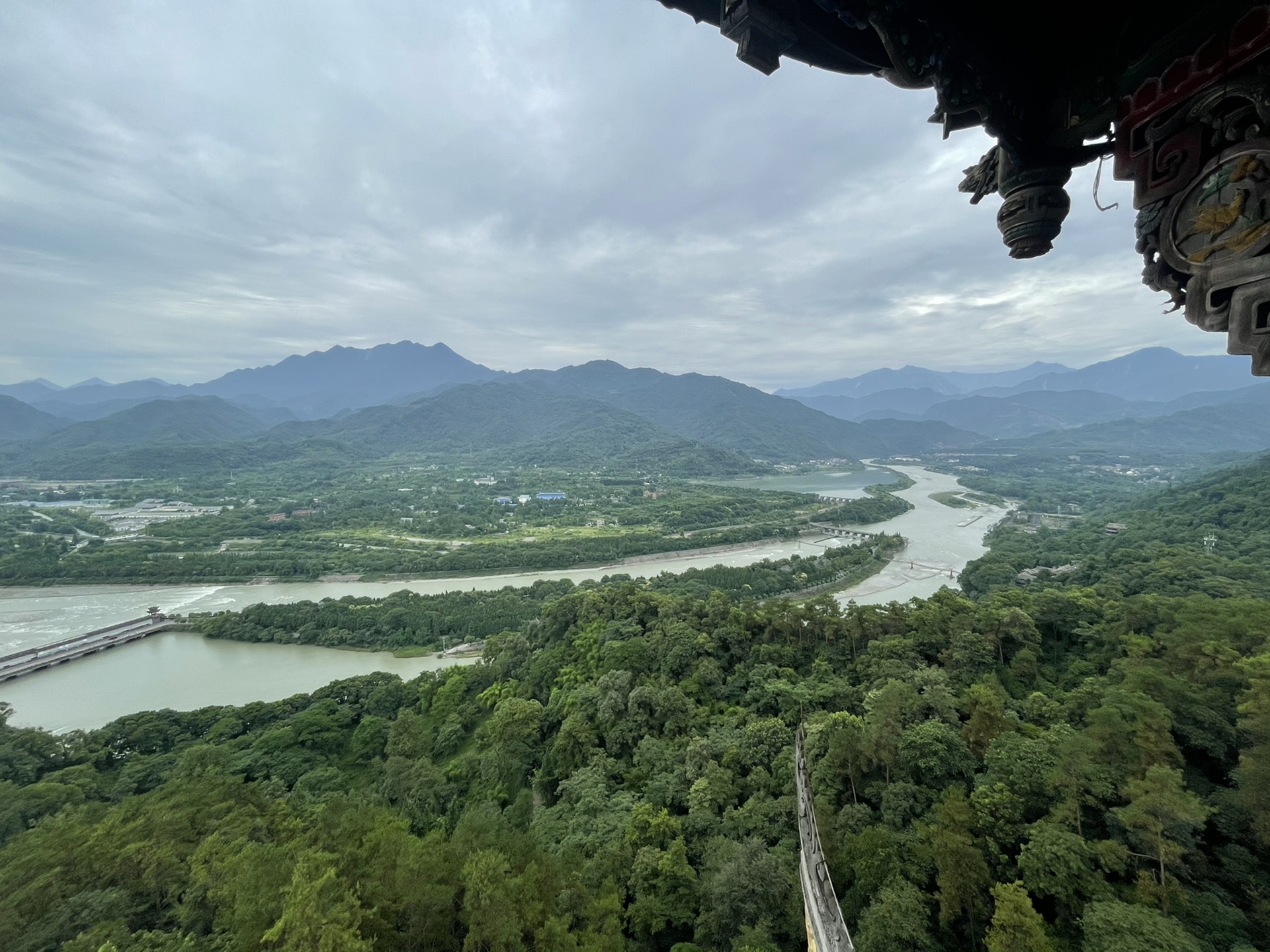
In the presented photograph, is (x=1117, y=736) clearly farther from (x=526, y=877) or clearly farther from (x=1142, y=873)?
(x=526, y=877)

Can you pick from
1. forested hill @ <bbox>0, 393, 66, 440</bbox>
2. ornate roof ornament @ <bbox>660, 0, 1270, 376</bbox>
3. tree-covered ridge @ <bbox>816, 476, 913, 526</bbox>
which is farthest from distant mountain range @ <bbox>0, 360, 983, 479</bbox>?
ornate roof ornament @ <bbox>660, 0, 1270, 376</bbox>

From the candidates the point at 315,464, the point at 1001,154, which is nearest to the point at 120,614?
the point at 1001,154

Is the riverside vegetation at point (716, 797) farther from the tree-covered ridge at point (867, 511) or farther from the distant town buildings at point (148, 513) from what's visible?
the distant town buildings at point (148, 513)

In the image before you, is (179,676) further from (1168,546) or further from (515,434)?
(515,434)

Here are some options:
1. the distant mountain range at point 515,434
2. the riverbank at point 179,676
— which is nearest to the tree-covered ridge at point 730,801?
the riverbank at point 179,676

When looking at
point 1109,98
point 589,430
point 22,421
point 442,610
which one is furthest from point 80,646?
point 22,421

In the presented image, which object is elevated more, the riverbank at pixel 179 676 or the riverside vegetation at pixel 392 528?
the riverside vegetation at pixel 392 528
